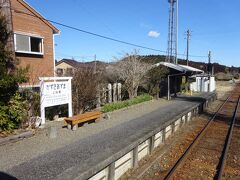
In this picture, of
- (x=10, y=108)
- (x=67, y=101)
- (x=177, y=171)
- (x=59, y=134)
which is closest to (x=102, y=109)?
(x=67, y=101)

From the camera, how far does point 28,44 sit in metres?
15.5

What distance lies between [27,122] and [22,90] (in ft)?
3.95

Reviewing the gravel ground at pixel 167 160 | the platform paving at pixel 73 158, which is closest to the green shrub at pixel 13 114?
the platform paving at pixel 73 158

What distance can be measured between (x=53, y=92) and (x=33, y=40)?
22.7ft

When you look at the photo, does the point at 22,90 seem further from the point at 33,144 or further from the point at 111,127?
the point at 111,127

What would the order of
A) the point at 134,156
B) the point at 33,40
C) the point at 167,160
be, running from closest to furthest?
the point at 134,156 → the point at 167,160 → the point at 33,40

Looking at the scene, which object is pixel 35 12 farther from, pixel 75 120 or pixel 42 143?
pixel 42 143

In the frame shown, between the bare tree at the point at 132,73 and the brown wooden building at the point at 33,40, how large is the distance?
17.5 feet

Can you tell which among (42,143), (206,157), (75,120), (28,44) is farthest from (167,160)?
(28,44)

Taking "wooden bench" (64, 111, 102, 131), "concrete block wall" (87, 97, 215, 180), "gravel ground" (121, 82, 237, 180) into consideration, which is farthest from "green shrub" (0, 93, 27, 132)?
"gravel ground" (121, 82, 237, 180)

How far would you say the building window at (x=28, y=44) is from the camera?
49.3ft

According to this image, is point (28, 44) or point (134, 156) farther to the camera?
point (28, 44)

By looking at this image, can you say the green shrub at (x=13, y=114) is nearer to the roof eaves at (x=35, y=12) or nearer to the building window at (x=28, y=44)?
the building window at (x=28, y=44)

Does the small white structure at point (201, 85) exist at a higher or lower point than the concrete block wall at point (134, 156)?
higher
